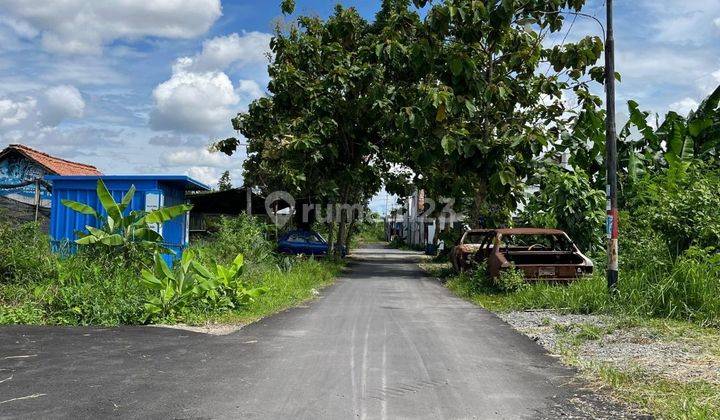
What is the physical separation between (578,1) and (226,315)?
46.8ft

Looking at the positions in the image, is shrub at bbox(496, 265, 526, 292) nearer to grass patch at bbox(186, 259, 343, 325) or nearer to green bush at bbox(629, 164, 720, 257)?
green bush at bbox(629, 164, 720, 257)

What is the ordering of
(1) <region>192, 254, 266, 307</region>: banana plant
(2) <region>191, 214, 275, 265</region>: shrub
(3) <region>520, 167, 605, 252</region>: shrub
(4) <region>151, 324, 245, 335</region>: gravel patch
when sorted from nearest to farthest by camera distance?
(4) <region>151, 324, 245, 335</region>: gravel patch
(1) <region>192, 254, 266, 307</region>: banana plant
(2) <region>191, 214, 275, 265</region>: shrub
(3) <region>520, 167, 605, 252</region>: shrub

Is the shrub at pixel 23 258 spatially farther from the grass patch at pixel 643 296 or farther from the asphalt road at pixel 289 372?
the grass patch at pixel 643 296

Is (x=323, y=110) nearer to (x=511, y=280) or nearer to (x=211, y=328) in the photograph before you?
(x=511, y=280)

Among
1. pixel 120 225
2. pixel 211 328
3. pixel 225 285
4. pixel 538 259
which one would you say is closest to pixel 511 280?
pixel 538 259

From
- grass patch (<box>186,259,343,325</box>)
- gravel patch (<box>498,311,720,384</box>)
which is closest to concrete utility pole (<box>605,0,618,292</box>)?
gravel patch (<box>498,311,720,384</box>)

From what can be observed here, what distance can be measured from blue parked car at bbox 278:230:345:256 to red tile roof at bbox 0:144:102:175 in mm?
9199

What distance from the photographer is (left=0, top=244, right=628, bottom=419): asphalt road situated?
5094 mm

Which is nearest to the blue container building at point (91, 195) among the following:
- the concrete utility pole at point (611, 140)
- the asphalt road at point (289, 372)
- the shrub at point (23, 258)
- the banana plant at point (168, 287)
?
the shrub at point (23, 258)

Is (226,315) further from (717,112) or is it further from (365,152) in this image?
(717,112)

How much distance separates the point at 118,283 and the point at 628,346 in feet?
25.5

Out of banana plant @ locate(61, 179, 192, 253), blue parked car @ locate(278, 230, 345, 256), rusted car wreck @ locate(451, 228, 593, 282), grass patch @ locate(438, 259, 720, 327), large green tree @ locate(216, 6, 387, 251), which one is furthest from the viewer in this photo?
blue parked car @ locate(278, 230, 345, 256)

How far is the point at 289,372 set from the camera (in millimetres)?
6332

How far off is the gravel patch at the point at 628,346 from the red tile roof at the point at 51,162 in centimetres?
2039
